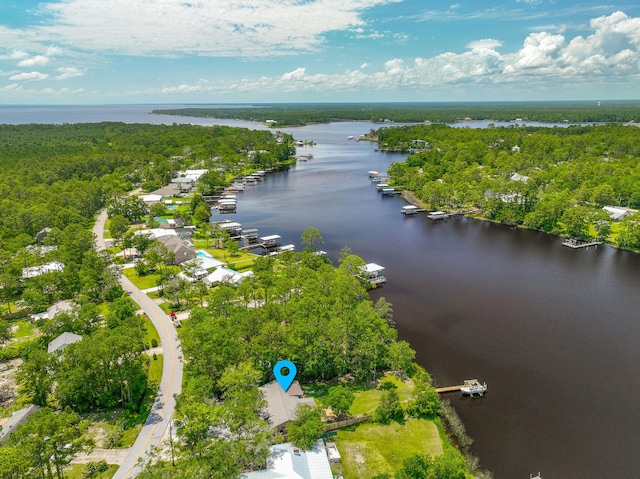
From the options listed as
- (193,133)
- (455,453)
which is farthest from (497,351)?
(193,133)

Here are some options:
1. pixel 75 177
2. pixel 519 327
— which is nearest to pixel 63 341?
pixel 519 327

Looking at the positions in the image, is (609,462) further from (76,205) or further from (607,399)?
(76,205)

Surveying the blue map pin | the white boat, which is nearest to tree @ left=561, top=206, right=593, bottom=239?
the white boat

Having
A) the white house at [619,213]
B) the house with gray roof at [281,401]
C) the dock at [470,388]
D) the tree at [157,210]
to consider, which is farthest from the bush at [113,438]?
the white house at [619,213]

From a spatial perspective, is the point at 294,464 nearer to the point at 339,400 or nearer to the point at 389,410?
the point at 339,400

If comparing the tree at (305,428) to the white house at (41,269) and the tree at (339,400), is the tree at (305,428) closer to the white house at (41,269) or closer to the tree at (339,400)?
the tree at (339,400)

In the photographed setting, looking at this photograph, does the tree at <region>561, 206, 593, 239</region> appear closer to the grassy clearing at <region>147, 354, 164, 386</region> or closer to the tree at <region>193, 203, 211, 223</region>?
the tree at <region>193, 203, 211, 223</region>
